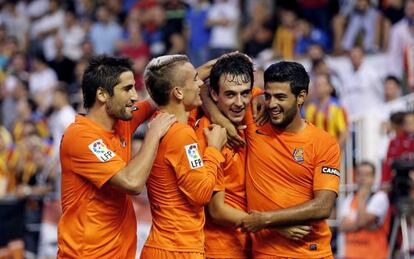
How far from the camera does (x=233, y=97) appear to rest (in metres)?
8.10

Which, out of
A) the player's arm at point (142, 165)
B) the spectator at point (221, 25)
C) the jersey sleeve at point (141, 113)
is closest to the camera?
the player's arm at point (142, 165)

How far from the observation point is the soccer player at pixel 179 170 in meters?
7.80

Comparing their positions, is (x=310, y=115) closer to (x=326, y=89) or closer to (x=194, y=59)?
(x=326, y=89)

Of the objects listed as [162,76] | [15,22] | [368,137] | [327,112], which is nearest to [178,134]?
[162,76]

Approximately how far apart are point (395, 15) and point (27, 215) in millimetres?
6801

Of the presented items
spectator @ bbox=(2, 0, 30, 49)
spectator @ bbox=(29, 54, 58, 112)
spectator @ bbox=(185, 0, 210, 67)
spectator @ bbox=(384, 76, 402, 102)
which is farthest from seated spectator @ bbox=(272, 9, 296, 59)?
spectator @ bbox=(2, 0, 30, 49)

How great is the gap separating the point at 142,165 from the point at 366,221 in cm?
590

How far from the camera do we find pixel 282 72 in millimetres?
8094

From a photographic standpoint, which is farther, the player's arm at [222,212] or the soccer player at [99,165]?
the player's arm at [222,212]

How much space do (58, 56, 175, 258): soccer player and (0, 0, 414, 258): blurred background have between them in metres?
3.45

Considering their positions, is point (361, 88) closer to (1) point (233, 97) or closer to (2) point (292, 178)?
(2) point (292, 178)

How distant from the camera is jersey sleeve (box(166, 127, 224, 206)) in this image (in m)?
7.75

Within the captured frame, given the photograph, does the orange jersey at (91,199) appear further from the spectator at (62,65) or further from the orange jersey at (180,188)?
the spectator at (62,65)

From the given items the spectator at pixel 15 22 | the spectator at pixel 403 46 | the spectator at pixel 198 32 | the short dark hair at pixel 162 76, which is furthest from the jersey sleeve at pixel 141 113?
the spectator at pixel 15 22
